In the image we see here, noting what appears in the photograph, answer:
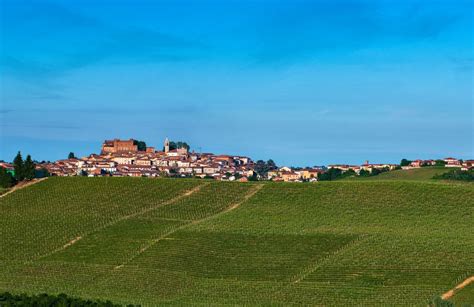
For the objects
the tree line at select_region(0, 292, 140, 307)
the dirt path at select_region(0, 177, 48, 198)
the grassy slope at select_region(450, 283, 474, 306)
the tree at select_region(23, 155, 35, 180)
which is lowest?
the grassy slope at select_region(450, 283, 474, 306)

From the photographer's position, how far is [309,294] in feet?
197

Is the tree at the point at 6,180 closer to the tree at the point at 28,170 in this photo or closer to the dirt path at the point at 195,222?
the tree at the point at 28,170

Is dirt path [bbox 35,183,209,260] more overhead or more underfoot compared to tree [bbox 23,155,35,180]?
more underfoot

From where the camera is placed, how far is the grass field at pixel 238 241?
2453 inches

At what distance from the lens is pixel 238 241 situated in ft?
251

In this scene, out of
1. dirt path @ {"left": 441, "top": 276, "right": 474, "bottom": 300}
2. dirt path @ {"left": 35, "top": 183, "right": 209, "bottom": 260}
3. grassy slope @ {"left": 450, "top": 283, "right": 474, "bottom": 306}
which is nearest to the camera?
grassy slope @ {"left": 450, "top": 283, "right": 474, "bottom": 306}

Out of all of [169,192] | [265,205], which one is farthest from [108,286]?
[169,192]

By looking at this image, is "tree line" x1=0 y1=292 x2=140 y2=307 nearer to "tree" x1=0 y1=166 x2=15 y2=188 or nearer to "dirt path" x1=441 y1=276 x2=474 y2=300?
"dirt path" x1=441 y1=276 x2=474 y2=300

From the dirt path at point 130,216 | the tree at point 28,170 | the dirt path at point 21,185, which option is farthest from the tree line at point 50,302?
the tree at point 28,170

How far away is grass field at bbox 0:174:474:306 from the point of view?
204 ft

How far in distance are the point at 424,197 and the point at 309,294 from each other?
34493mm

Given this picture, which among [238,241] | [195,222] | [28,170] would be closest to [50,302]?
[238,241]

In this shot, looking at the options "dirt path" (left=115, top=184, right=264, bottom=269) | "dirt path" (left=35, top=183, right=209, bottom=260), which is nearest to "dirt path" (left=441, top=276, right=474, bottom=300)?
"dirt path" (left=115, top=184, right=264, bottom=269)

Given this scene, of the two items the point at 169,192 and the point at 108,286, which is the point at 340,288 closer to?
the point at 108,286
